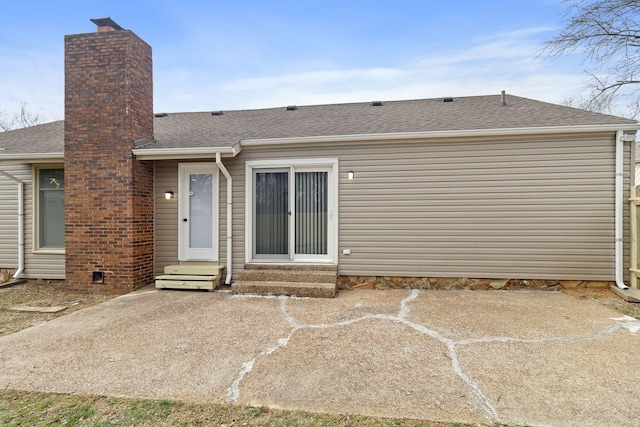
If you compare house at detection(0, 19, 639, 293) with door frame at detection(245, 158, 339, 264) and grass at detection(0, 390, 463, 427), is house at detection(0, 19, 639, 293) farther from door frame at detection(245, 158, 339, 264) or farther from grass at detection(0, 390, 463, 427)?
grass at detection(0, 390, 463, 427)

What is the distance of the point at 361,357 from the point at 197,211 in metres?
4.76

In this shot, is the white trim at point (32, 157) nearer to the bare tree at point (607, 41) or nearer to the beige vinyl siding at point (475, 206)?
the beige vinyl siding at point (475, 206)

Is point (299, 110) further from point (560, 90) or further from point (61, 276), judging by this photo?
point (560, 90)

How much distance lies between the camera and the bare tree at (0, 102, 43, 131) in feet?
63.2

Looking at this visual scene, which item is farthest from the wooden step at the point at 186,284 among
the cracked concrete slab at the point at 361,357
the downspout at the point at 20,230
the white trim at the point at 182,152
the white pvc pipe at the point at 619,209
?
the white pvc pipe at the point at 619,209

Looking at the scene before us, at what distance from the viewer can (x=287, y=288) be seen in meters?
5.45

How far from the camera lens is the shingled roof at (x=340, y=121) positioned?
5867 millimetres

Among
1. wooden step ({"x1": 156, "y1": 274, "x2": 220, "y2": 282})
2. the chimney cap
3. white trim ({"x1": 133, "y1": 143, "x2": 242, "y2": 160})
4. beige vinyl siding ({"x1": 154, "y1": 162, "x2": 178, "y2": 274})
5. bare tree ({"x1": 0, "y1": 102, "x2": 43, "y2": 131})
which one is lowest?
wooden step ({"x1": 156, "y1": 274, "x2": 220, "y2": 282})

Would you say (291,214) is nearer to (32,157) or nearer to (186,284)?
(186,284)

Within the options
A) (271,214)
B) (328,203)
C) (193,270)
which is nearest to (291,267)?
(271,214)

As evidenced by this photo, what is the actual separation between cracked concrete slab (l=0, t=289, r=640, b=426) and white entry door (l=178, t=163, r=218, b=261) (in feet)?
5.25

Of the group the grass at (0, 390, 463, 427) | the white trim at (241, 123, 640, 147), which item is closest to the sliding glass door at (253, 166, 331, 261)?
the white trim at (241, 123, 640, 147)

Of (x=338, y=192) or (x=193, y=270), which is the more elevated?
(x=338, y=192)

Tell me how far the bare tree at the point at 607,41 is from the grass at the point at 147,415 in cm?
976
